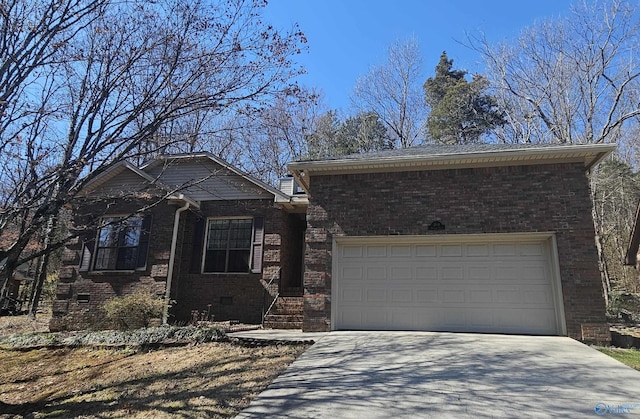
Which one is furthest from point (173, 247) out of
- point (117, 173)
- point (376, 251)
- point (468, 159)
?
point (468, 159)

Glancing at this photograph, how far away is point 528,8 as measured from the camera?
14469 mm

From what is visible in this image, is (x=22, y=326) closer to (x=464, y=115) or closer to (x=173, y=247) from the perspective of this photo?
(x=173, y=247)

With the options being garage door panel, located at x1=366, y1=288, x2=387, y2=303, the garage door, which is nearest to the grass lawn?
the garage door

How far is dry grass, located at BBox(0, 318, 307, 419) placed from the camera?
4.93m

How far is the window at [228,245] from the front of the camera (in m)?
12.5

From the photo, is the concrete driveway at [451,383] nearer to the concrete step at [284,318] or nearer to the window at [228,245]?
the concrete step at [284,318]

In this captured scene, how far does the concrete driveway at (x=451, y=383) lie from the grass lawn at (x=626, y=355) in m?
0.42

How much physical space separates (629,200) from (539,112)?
29.8 ft

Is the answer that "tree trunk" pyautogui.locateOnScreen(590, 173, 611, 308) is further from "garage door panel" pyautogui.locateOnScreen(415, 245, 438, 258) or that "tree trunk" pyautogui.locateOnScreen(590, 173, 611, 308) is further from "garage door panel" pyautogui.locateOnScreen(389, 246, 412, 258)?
"garage door panel" pyautogui.locateOnScreen(389, 246, 412, 258)

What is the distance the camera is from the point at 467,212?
353 inches

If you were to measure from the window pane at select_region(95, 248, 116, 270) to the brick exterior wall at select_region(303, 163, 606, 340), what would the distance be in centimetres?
683

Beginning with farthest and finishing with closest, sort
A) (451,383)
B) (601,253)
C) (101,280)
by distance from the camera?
1. (601,253)
2. (101,280)
3. (451,383)

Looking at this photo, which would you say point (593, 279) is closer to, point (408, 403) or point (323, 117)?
point (408, 403)

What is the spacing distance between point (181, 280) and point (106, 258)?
2472 millimetres
